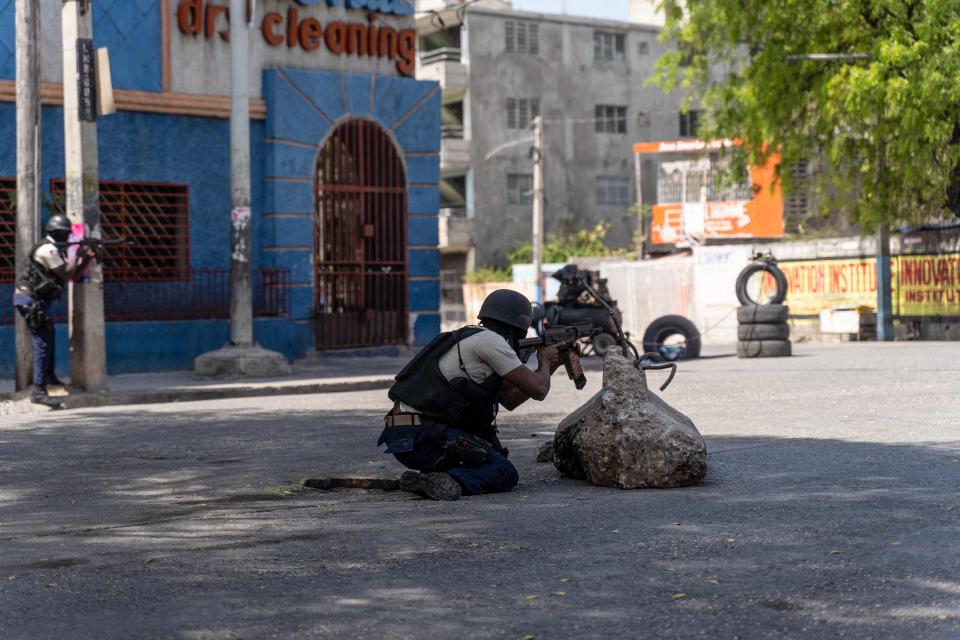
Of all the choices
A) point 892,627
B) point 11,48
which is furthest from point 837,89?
point 892,627

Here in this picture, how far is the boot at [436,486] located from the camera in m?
7.78

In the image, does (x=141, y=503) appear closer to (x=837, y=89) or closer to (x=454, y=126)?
(x=837, y=89)

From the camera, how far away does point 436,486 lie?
7797mm

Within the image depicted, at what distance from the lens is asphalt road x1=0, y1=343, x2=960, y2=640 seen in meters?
4.92

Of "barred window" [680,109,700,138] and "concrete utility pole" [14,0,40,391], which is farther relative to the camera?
"barred window" [680,109,700,138]

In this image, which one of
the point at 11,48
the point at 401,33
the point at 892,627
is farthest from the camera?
the point at 401,33

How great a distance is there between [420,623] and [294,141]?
55.6ft

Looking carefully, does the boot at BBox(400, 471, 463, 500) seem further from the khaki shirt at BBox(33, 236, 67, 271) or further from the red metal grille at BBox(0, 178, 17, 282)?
the red metal grille at BBox(0, 178, 17, 282)

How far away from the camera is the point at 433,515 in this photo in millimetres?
7254

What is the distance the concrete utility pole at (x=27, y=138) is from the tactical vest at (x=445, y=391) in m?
8.61

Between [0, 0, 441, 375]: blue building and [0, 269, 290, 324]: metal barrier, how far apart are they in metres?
0.02

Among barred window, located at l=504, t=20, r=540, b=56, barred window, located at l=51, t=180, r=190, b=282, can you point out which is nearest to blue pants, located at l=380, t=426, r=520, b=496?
barred window, located at l=51, t=180, r=190, b=282

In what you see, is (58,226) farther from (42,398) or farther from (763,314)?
(763,314)

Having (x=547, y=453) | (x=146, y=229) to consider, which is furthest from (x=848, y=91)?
(x=547, y=453)
